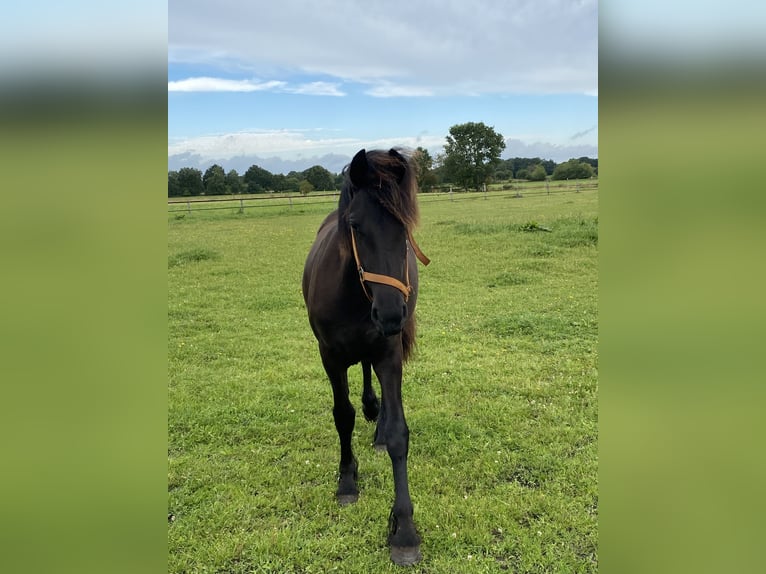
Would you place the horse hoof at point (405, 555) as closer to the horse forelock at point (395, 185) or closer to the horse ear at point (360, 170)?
the horse forelock at point (395, 185)

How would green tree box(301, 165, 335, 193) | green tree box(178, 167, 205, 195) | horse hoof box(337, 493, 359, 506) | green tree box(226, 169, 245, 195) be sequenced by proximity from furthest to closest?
green tree box(226, 169, 245, 195) → green tree box(301, 165, 335, 193) → horse hoof box(337, 493, 359, 506) → green tree box(178, 167, 205, 195)

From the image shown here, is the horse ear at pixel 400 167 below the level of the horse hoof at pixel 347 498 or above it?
above

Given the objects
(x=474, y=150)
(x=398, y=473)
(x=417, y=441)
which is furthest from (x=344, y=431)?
(x=474, y=150)

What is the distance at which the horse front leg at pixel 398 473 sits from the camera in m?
3.02

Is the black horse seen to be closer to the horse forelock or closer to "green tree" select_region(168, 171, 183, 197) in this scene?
the horse forelock

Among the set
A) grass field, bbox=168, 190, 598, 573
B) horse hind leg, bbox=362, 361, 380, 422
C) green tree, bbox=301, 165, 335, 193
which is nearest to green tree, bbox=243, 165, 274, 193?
green tree, bbox=301, 165, 335, 193

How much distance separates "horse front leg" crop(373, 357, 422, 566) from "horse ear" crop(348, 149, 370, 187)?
4.18 feet

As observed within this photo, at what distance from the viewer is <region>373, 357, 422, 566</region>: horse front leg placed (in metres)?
3.02

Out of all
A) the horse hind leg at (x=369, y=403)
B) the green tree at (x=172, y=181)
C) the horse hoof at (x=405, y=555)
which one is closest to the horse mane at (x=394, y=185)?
the green tree at (x=172, y=181)

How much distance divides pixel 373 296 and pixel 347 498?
1.77m

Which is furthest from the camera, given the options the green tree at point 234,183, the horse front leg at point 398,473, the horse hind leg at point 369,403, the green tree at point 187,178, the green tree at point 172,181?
the green tree at point 234,183
